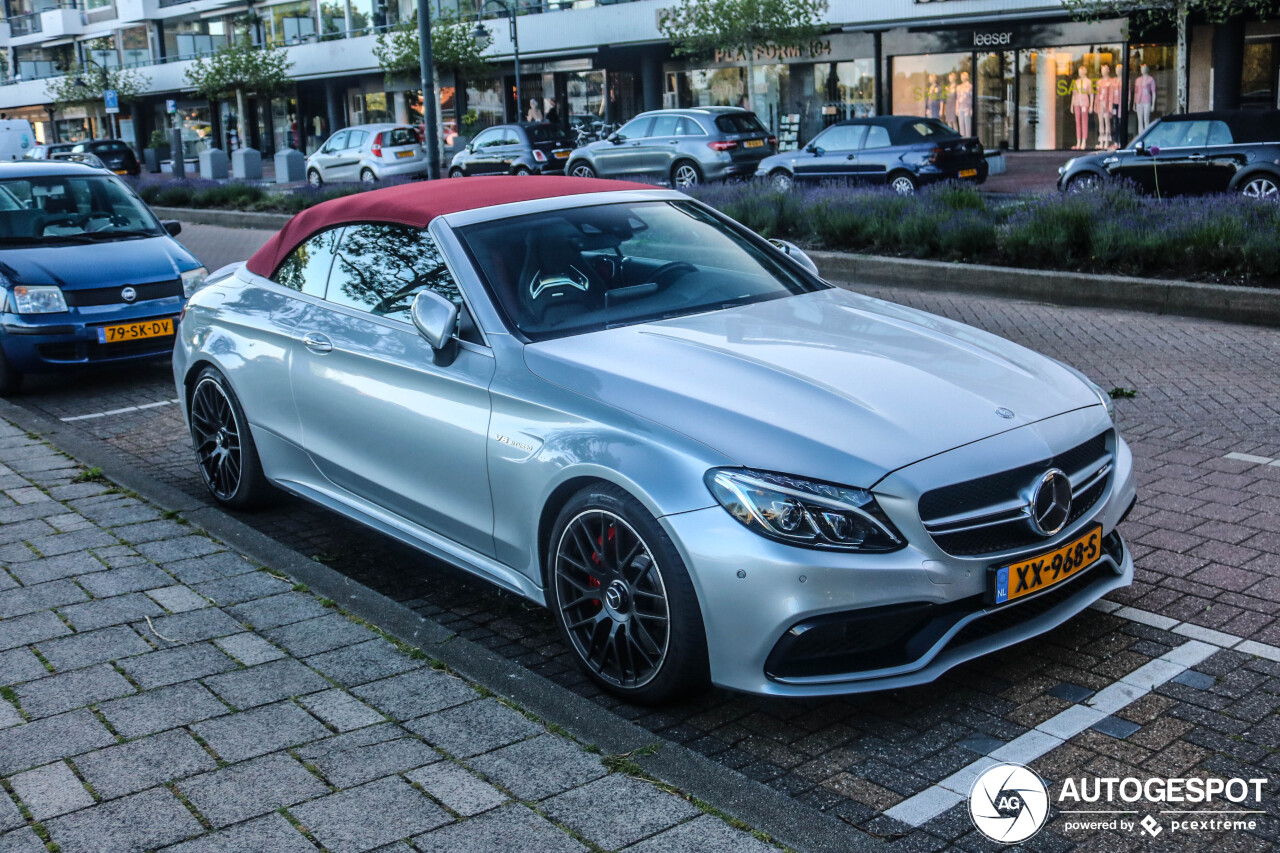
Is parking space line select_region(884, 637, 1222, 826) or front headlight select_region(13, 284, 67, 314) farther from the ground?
front headlight select_region(13, 284, 67, 314)

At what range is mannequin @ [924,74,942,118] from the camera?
3488 centimetres

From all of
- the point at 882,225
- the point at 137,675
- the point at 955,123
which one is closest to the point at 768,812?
the point at 137,675

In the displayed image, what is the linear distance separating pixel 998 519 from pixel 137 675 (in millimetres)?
2669

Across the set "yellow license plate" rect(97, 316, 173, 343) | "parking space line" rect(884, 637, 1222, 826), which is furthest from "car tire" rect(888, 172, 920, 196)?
"parking space line" rect(884, 637, 1222, 826)

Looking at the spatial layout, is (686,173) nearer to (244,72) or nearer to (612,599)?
(612,599)

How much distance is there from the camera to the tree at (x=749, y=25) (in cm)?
3312

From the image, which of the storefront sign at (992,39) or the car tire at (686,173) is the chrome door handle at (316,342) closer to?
the car tire at (686,173)

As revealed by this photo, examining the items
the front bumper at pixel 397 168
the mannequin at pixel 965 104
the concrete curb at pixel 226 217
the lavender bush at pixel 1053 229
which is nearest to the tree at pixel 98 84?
the front bumper at pixel 397 168

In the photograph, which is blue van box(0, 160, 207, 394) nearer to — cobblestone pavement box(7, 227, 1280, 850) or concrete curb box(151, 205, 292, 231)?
cobblestone pavement box(7, 227, 1280, 850)

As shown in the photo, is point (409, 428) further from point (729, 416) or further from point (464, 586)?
point (729, 416)

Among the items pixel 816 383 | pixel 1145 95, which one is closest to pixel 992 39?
pixel 1145 95

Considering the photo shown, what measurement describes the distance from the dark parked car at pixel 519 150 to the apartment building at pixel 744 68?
9.83 metres

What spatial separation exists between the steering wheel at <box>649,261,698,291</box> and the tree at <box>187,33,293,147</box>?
161 feet

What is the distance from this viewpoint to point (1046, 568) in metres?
3.80
